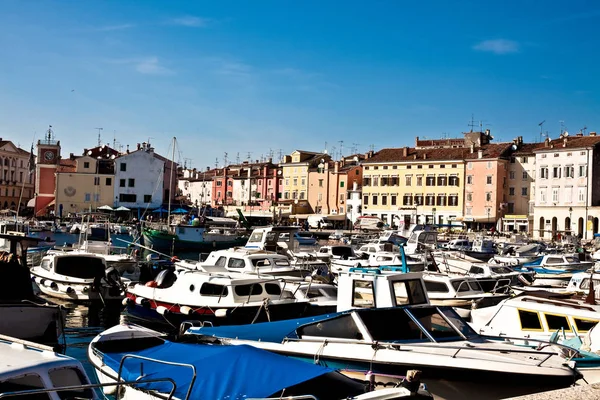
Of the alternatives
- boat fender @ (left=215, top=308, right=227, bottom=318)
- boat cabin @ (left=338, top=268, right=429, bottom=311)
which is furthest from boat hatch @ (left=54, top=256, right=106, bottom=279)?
boat cabin @ (left=338, top=268, right=429, bottom=311)

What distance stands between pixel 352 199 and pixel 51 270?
242ft

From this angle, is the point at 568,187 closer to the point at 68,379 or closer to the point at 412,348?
the point at 412,348

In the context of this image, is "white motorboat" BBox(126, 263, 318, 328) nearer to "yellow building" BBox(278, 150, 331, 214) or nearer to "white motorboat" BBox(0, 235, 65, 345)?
"white motorboat" BBox(0, 235, 65, 345)

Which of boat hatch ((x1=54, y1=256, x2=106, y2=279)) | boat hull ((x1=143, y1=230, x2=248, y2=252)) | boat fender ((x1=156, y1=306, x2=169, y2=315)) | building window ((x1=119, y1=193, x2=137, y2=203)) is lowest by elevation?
boat hull ((x1=143, y1=230, x2=248, y2=252))

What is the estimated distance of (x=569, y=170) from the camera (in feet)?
259

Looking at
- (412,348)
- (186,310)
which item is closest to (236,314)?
(186,310)

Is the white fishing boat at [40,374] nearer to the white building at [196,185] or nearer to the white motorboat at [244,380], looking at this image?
the white motorboat at [244,380]

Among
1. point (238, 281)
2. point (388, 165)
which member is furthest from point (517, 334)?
point (388, 165)

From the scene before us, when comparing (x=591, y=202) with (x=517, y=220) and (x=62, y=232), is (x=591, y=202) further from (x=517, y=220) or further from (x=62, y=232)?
(x=62, y=232)

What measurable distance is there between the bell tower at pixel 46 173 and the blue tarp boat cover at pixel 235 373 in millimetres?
94870

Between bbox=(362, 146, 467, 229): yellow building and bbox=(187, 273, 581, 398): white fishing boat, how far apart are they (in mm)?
73645

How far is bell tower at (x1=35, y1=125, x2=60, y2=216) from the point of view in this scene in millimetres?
98812

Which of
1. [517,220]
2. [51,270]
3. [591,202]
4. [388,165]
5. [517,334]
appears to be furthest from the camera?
[388,165]

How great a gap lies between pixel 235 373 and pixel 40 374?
94.2 inches
